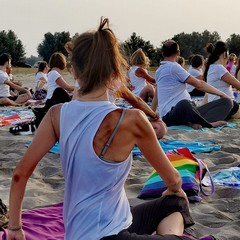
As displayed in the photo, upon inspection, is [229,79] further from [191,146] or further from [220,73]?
[191,146]

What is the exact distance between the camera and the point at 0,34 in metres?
53.6

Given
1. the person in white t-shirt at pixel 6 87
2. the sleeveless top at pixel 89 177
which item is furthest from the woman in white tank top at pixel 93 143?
the person in white t-shirt at pixel 6 87

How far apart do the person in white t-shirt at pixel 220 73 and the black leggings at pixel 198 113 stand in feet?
1.04

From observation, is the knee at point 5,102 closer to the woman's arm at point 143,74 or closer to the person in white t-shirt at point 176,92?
the woman's arm at point 143,74

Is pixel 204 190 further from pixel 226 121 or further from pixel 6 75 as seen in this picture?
pixel 6 75

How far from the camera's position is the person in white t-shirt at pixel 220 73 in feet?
25.3

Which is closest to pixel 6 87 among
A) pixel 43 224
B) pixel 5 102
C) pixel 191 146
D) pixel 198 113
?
pixel 5 102

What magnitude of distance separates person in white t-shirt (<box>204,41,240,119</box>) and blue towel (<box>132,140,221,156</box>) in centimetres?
199

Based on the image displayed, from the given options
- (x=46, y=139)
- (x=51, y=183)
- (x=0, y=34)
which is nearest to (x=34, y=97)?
(x=51, y=183)

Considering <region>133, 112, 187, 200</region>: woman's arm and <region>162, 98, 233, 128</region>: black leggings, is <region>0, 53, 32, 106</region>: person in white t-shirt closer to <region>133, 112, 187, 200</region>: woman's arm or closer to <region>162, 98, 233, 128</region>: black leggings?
<region>162, 98, 233, 128</region>: black leggings

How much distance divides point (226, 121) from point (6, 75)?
18.1ft

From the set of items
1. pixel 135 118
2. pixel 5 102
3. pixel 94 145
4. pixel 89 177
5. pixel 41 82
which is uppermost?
pixel 135 118

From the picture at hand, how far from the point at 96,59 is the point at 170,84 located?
17.0ft

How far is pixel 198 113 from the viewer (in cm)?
711
